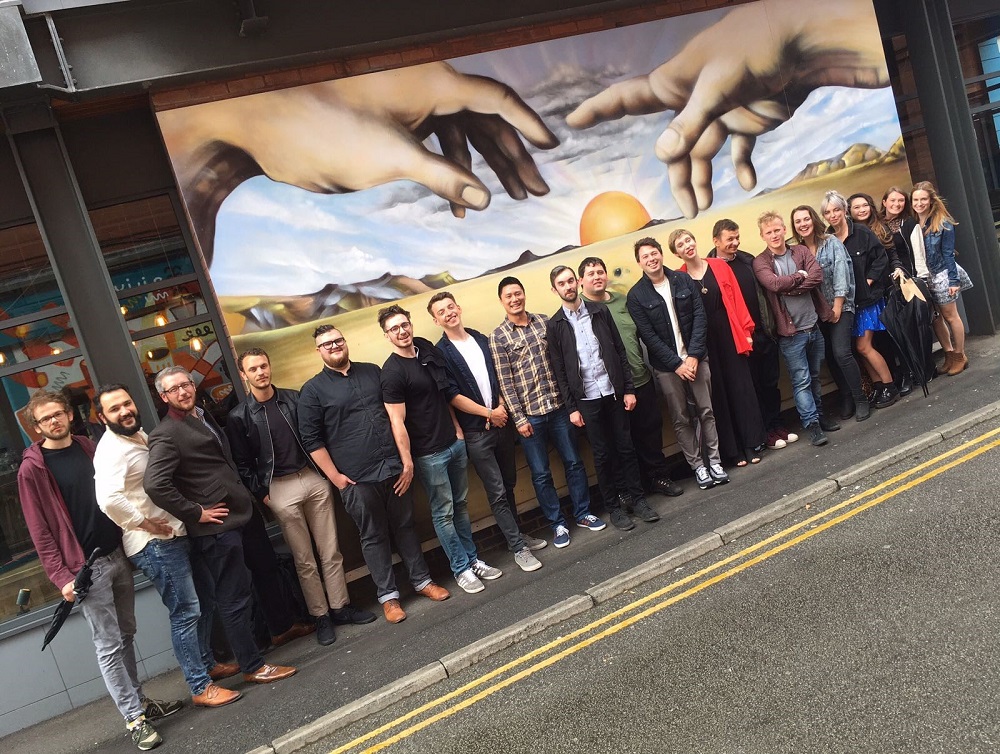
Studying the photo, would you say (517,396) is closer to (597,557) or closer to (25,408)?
(597,557)

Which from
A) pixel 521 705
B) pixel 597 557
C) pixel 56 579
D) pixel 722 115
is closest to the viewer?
pixel 521 705

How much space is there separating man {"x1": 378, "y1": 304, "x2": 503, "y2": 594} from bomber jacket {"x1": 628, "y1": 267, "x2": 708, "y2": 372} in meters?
1.83

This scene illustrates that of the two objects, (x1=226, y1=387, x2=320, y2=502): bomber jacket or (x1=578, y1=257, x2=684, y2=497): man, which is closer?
(x1=226, y1=387, x2=320, y2=502): bomber jacket

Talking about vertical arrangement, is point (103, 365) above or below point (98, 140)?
below

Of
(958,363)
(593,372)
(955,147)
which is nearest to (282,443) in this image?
(593,372)

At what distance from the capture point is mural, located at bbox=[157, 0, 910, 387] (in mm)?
6812

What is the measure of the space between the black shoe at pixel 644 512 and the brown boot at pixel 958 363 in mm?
3993

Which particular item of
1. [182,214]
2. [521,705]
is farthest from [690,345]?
[182,214]

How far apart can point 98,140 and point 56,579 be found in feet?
12.2

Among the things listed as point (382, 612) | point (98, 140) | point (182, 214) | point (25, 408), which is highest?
point (98, 140)

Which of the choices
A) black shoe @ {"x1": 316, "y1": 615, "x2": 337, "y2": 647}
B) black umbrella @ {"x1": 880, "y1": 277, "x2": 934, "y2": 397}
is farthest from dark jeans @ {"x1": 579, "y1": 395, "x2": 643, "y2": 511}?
black umbrella @ {"x1": 880, "y1": 277, "x2": 934, "y2": 397}

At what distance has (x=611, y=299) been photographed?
23.4ft

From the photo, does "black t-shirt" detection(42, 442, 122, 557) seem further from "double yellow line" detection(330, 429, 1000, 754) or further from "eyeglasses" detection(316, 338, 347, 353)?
"double yellow line" detection(330, 429, 1000, 754)

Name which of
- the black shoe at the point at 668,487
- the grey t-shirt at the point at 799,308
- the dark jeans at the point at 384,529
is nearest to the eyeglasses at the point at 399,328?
the dark jeans at the point at 384,529
